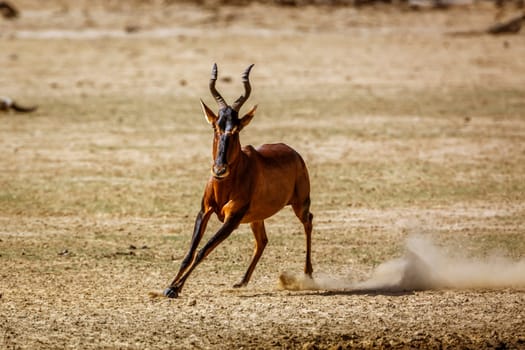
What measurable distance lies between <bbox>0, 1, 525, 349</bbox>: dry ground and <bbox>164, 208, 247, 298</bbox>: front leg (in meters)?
0.14

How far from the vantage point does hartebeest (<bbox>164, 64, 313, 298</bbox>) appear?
11.5 m

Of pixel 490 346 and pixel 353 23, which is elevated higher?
pixel 490 346

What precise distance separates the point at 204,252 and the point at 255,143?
985cm

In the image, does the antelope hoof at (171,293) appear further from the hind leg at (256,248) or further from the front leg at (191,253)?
the hind leg at (256,248)

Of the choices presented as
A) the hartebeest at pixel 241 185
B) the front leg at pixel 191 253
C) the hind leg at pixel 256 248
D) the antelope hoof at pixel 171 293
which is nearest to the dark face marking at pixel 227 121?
the hartebeest at pixel 241 185

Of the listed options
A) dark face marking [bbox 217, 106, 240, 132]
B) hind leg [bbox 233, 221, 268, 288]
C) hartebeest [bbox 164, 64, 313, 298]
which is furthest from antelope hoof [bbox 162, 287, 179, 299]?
dark face marking [bbox 217, 106, 240, 132]

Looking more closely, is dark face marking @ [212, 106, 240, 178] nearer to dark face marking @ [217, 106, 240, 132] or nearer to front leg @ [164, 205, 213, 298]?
dark face marking @ [217, 106, 240, 132]

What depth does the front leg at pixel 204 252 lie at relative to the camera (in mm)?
11531

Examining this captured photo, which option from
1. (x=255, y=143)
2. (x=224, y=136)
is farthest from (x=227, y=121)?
(x=255, y=143)

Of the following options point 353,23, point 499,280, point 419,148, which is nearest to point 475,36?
point 353,23

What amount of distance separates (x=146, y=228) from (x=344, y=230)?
8.45 feet

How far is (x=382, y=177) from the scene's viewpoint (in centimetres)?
1883

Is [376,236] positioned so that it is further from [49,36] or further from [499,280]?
[49,36]

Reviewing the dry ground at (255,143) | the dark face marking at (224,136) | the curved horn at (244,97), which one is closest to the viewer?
the dry ground at (255,143)
